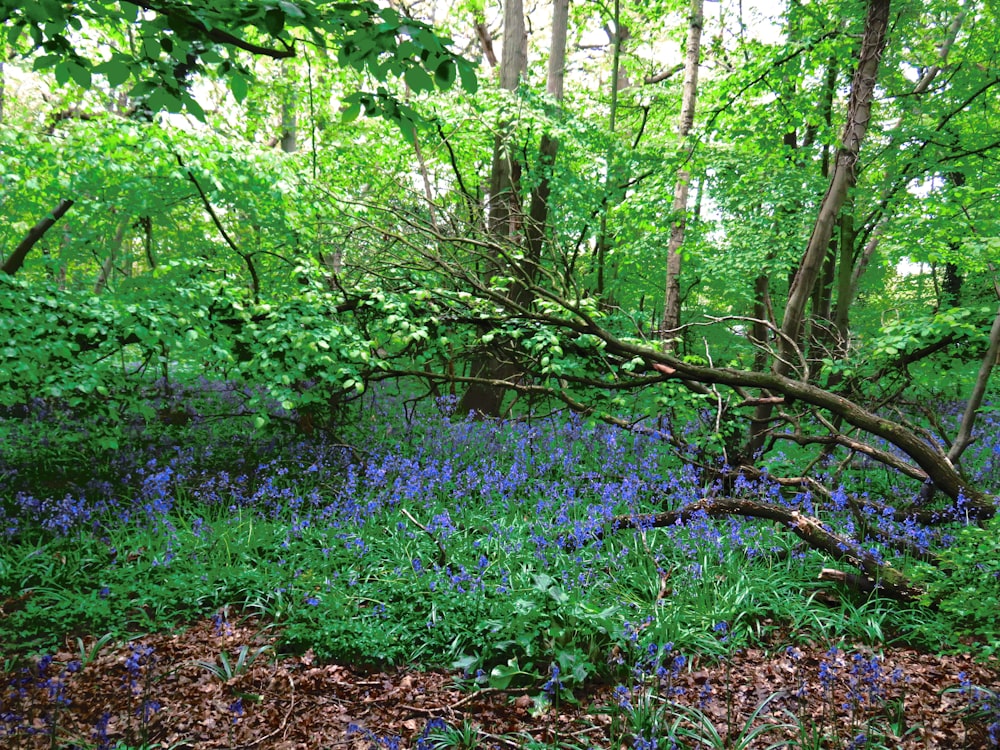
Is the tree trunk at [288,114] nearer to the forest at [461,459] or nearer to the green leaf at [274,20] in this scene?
the forest at [461,459]

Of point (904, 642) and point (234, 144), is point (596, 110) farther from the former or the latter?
point (904, 642)

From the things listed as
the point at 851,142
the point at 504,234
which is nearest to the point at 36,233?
the point at 504,234

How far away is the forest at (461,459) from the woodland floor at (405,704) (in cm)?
2

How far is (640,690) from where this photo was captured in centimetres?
320

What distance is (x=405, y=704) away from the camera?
11.0ft

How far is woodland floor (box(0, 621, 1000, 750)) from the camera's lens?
2926 mm

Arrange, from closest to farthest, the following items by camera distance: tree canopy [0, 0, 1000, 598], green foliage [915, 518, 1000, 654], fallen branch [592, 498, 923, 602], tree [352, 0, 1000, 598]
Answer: green foliage [915, 518, 1000, 654]
fallen branch [592, 498, 923, 602]
tree canopy [0, 0, 1000, 598]
tree [352, 0, 1000, 598]

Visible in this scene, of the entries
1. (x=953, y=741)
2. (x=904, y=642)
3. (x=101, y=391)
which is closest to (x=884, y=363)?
(x=904, y=642)

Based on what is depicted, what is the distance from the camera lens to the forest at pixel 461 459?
3.06 m

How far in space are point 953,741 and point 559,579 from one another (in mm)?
2356

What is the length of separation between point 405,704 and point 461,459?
377 cm

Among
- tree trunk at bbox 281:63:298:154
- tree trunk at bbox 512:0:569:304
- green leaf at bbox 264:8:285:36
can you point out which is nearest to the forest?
green leaf at bbox 264:8:285:36

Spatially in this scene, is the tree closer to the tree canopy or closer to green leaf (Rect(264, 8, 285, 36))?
the tree canopy

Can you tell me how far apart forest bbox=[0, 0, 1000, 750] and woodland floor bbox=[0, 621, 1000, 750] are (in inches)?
0.9
